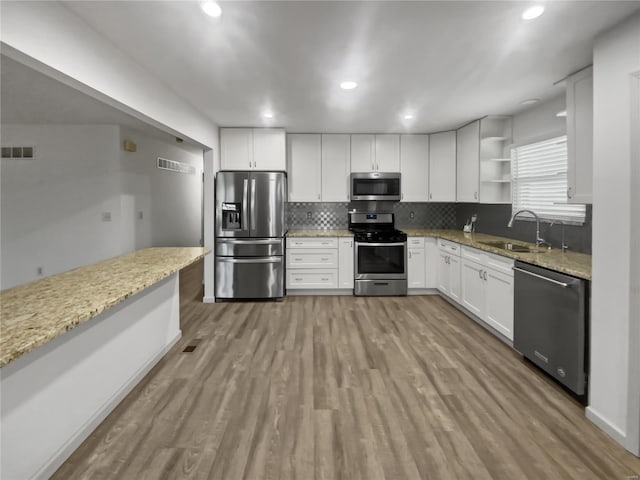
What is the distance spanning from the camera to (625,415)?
1.84 m

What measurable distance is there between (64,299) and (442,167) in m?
4.85

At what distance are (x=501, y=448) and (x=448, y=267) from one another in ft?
9.57

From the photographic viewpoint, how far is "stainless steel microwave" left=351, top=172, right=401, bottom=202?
16.6 feet

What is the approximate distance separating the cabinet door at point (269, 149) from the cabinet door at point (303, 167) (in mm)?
375

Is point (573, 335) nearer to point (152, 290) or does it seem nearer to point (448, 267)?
point (448, 267)

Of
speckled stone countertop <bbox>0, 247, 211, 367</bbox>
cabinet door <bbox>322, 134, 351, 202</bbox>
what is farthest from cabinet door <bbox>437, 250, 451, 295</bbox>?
speckled stone countertop <bbox>0, 247, 211, 367</bbox>

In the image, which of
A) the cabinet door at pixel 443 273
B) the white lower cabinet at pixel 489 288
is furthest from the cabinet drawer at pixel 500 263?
the cabinet door at pixel 443 273

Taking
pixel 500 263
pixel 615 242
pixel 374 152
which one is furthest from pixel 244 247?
pixel 615 242

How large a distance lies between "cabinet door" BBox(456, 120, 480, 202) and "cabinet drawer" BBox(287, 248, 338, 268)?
6.53ft

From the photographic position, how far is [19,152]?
5.05 metres

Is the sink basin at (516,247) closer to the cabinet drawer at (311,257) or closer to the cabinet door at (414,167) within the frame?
the cabinet door at (414,167)

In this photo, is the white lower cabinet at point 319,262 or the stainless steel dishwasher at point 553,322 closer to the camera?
the stainless steel dishwasher at point 553,322

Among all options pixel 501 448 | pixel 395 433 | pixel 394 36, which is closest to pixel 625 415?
pixel 501 448

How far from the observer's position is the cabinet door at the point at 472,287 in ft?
11.8
